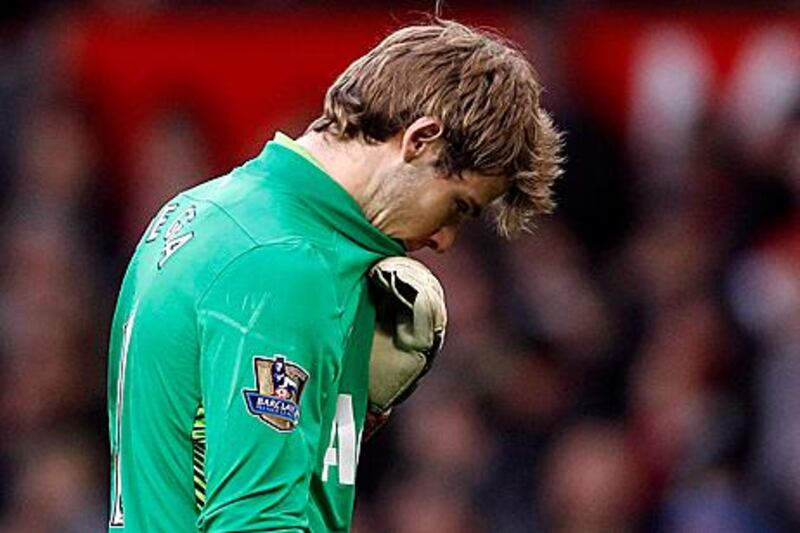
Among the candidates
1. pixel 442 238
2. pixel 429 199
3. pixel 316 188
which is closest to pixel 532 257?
pixel 442 238

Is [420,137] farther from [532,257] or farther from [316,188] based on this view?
[532,257]

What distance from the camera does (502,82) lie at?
306 cm

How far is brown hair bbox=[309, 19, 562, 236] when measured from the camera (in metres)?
3.03

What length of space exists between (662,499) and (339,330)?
4205mm

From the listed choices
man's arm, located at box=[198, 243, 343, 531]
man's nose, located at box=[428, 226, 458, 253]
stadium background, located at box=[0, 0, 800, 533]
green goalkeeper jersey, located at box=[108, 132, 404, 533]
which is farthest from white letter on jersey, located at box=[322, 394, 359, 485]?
stadium background, located at box=[0, 0, 800, 533]

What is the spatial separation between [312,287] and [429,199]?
0.32 metres

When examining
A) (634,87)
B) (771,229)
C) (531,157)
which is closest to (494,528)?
(771,229)

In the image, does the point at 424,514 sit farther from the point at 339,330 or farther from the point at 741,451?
the point at 339,330

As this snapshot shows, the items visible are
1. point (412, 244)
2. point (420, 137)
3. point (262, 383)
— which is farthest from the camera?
point (412, 244)

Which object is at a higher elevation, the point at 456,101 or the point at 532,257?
the point at 456,101

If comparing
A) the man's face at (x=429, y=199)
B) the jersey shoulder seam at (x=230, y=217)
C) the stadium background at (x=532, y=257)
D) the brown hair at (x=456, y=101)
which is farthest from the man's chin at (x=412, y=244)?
the stadium background at (x=532, y=257)

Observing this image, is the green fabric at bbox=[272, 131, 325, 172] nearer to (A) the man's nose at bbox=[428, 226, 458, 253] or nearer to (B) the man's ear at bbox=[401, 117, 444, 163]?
(B) the man's ear at bbox=[401, 117, 444, 163]

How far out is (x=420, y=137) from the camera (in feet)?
9.94

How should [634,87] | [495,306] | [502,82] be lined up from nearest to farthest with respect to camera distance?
1. [502,82]
2. [495,306]
3. [634,87]
